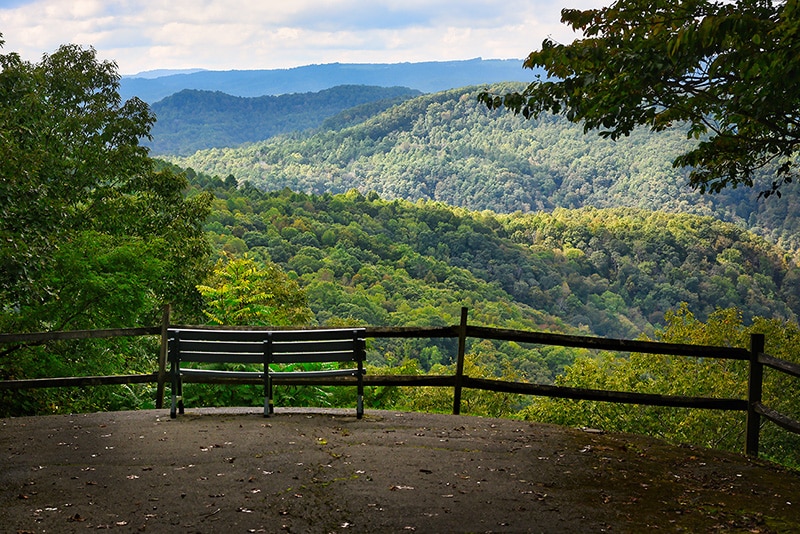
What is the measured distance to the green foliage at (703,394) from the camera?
24078mm

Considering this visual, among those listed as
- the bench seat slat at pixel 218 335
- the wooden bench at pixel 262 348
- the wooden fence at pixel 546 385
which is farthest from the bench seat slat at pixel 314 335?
the wooden fence at pixel 546 385

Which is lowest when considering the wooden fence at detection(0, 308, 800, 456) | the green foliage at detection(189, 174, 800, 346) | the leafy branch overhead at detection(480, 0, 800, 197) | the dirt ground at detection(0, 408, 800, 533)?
the green foliage at detection(189, 174, 800, 346)

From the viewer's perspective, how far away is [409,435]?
7.23 m

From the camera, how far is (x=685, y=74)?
1016cm

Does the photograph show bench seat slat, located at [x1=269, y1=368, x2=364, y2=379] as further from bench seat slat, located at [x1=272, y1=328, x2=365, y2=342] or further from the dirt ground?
the dirt ground

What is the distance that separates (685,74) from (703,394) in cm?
1663

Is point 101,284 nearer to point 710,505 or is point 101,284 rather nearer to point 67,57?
point 710,505

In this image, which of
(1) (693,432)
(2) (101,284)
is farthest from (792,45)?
(1) (693,432)

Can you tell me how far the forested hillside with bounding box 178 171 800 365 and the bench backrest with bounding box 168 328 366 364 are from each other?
175 feet

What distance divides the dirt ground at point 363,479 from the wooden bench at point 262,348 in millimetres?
445

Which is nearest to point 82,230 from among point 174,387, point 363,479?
point 174,387

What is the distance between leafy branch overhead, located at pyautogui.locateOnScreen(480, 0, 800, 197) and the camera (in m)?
8.34

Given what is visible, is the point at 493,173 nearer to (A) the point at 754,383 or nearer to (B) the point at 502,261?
(B) the point at 502,261

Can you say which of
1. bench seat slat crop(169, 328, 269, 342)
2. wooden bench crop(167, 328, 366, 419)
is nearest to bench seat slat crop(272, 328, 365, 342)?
wooden bench crop(167, 328, 366, 419)
